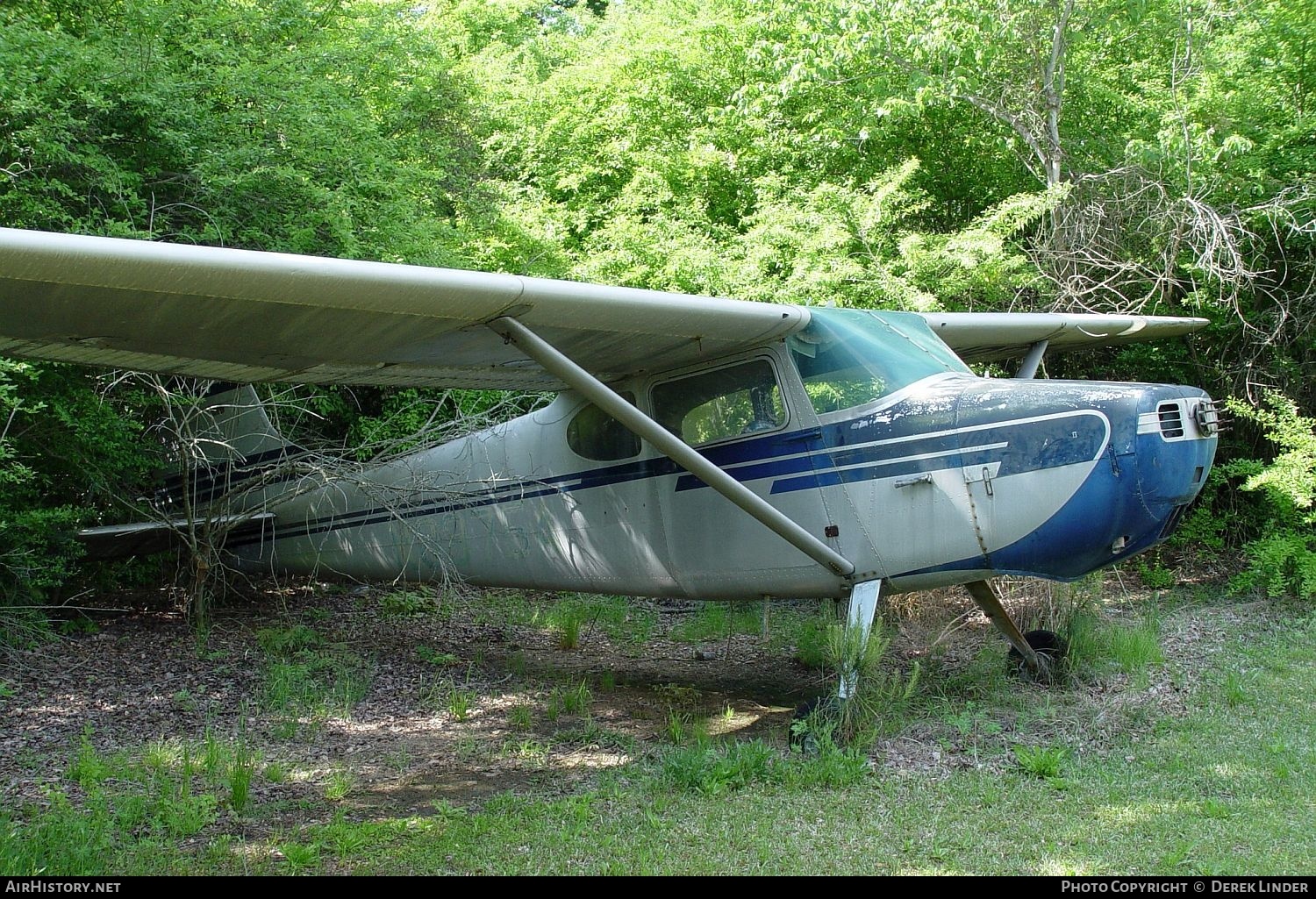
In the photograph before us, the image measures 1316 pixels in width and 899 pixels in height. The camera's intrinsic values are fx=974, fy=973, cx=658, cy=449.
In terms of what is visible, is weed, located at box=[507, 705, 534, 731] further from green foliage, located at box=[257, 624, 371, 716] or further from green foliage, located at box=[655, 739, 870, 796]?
green foliage, located at box=[655, 739, 870, 796]

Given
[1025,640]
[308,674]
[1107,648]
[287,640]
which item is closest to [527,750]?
[308,674]

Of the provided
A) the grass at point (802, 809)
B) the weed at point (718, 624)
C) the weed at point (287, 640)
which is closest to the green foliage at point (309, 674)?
the weed at point (287, 640)

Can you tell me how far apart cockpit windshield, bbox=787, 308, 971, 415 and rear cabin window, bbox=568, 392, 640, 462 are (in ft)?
4.37

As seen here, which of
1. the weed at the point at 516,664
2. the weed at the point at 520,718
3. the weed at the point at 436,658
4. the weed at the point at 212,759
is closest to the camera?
the weed at the point at 212,759

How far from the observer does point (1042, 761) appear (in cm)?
479

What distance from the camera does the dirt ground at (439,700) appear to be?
16.8 ft

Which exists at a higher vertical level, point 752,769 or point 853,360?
point 853,360

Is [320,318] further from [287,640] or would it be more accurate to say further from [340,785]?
[287,640]

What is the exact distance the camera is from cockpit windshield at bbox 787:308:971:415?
580 cm

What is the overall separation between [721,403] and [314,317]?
8.42 ft

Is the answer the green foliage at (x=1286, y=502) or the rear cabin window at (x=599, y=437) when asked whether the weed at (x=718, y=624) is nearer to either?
the rear cabin window at (x=599, y=437)

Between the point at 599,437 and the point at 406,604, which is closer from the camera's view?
the point at 599,437

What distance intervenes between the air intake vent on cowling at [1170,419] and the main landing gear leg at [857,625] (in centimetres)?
172
